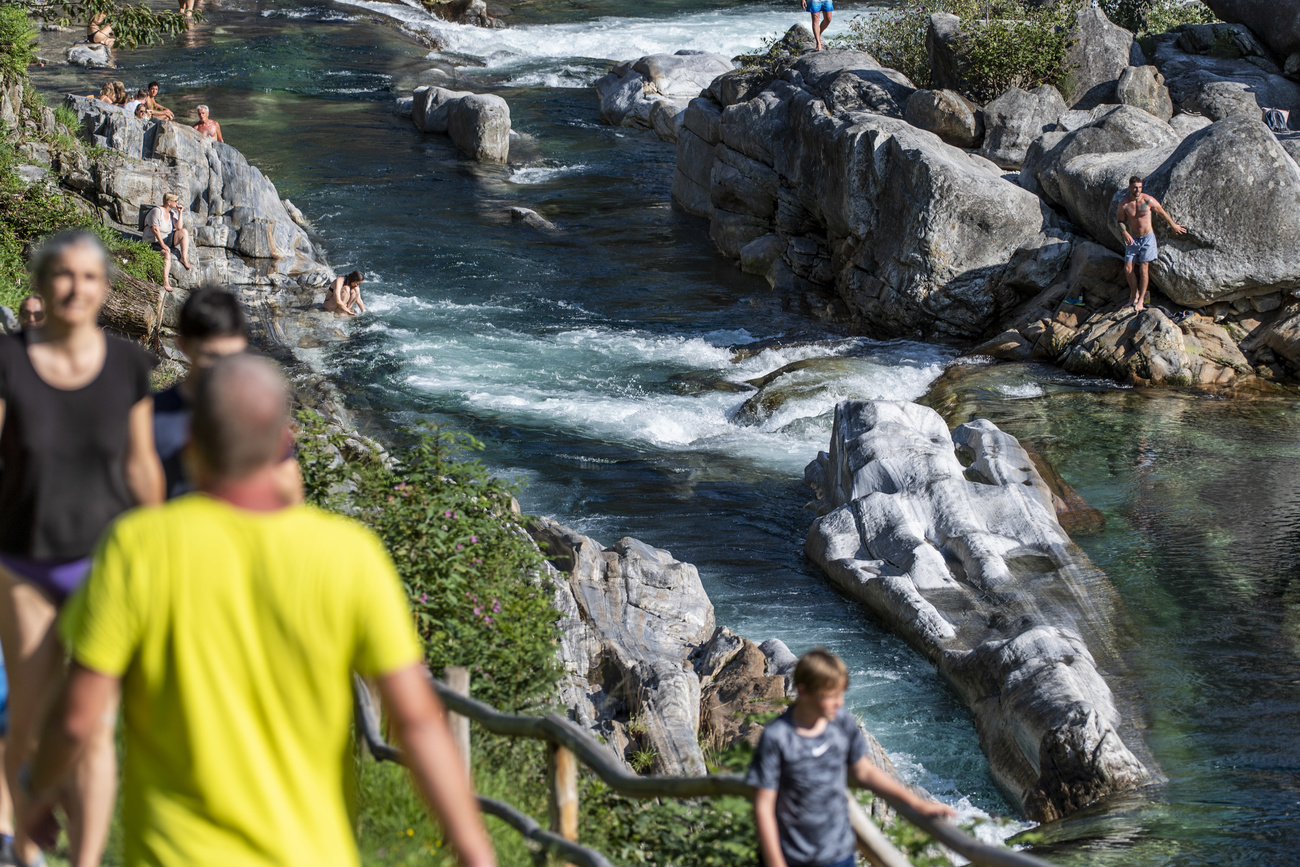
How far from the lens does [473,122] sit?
28141 mm

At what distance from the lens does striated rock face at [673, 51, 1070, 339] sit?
18328mm

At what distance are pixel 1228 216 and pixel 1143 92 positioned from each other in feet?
16.5

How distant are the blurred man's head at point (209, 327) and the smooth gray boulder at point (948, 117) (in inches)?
745

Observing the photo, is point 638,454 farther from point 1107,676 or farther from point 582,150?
point 582,150

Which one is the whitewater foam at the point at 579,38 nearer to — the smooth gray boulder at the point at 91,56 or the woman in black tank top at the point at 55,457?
the smooth gray boulder at the point at 91,56

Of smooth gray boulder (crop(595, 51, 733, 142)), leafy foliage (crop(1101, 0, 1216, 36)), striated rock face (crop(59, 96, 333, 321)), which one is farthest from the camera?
smooth gray boulder (crop(595, 51, 733, 142))

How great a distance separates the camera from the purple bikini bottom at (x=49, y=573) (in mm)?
3461

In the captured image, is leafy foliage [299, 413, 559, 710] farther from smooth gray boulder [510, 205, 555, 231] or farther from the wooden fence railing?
smooth gray boulder [510, 205, 555, 231]

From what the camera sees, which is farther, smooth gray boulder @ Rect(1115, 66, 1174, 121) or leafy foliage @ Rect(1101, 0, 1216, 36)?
leafy foliage @ Rect(1101, 0, 1216, 36)

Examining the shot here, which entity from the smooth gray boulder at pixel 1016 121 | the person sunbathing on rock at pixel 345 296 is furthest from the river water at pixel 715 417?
the smooth gray boulder at pixel 1016 121

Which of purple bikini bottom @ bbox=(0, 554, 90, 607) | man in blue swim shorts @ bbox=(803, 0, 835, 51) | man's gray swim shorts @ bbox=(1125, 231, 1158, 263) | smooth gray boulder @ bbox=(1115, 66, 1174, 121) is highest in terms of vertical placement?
man in blue swim shorts @ bbox=(803, 0, 835, 51)

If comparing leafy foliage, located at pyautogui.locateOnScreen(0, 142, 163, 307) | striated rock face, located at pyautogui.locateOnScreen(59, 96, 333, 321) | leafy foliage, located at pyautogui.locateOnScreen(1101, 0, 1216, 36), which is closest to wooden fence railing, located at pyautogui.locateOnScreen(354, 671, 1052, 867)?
leafy foliage, located at pyautogui.locateOnScreen(0, 142, 163, 307)

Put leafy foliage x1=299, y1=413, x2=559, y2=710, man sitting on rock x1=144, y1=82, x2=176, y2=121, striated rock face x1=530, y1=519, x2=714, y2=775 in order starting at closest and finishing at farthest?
1. leafy foliage x1=299, y1=413, x2=559, y2=710
2. striated rock face x1=530, y1=519, x2=714, y2=775
3. man sitting on rock x1=144, y1=82, x2=176, y2=121

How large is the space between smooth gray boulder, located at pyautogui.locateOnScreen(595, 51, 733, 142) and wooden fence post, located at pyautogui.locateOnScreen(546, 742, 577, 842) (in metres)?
27.1
